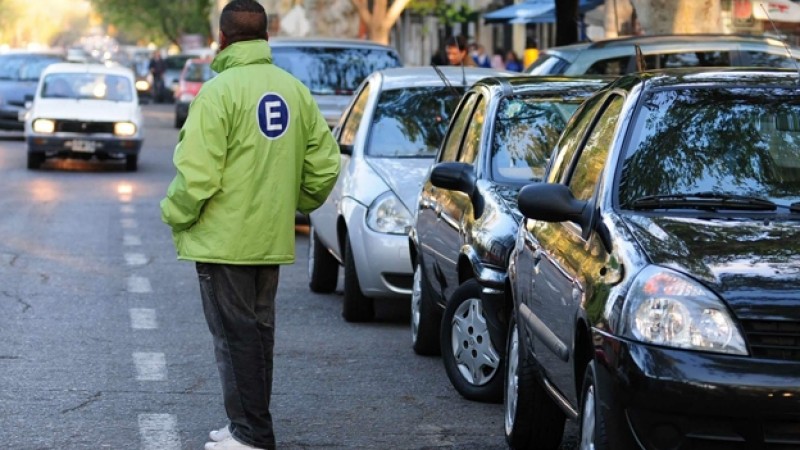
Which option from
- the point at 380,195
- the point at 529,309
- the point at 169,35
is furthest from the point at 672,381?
the point at 169,35

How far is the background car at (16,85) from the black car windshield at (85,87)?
20.0 ft

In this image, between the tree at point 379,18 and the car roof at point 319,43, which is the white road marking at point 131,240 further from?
the tree at point 379,18

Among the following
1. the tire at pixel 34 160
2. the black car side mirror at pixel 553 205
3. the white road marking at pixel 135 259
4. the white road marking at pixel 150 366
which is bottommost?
the tire at pixel 34 160

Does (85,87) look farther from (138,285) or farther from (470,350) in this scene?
(470,350)

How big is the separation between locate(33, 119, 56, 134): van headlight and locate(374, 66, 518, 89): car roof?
14.4 meters

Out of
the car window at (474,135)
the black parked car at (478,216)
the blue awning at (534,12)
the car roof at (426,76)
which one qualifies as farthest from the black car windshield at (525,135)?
the blue awning at (534,12)

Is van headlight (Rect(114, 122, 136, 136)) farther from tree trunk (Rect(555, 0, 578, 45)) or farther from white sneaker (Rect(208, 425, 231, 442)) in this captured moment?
white sneaker (Rect(208, 425, 231, 442))

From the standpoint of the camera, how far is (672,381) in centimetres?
531

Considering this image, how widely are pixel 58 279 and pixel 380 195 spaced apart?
3.31m

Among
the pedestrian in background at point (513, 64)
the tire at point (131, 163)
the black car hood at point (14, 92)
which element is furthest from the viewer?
the black car hood at point (14, 92)

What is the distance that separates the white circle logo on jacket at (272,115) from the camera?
22.7ft

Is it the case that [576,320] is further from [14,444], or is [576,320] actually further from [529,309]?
[14,444]

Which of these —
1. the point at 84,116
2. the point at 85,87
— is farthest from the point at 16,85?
the point at 84,116

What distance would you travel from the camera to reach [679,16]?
19625mm
